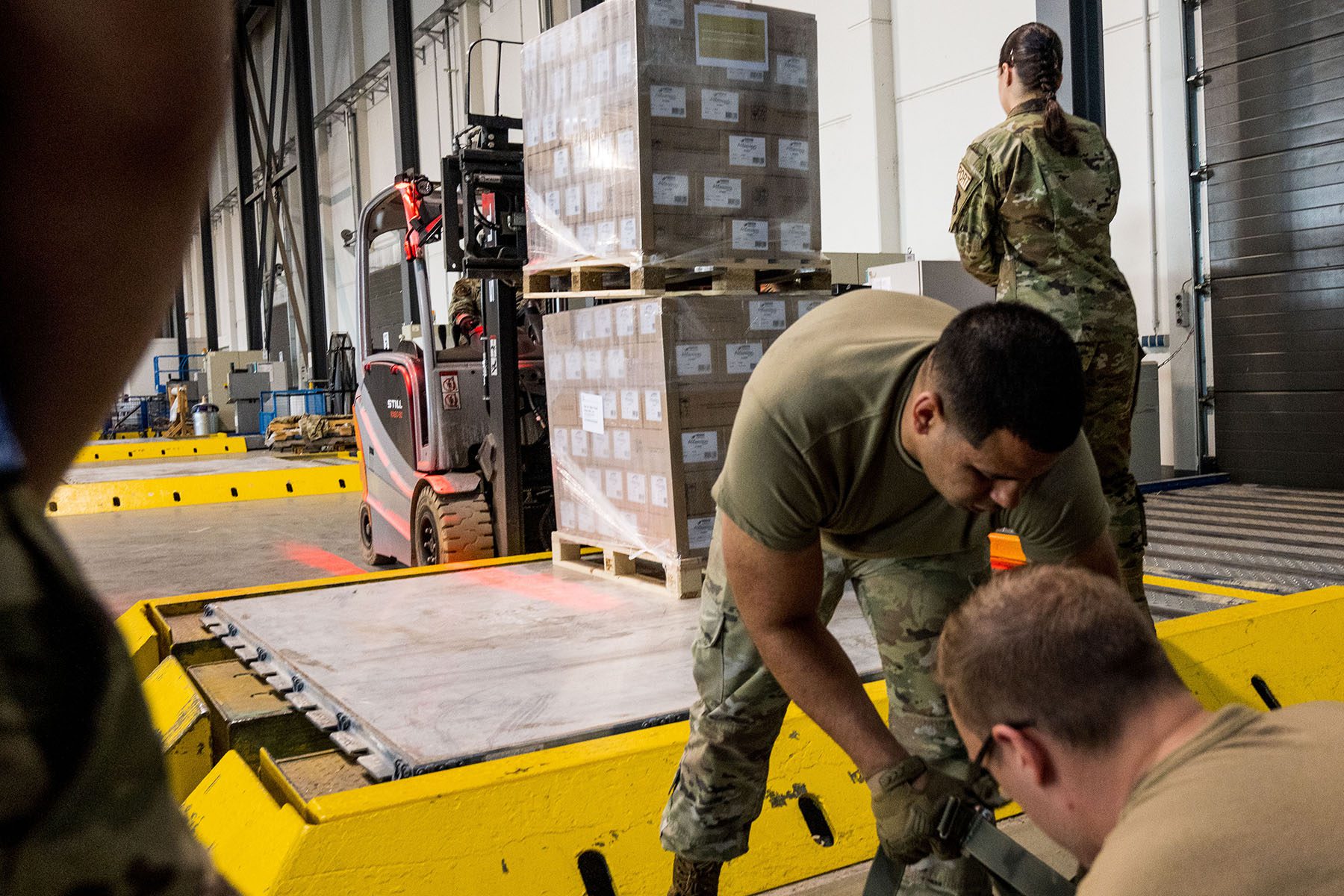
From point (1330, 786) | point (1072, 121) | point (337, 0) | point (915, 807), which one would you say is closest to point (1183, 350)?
point (1072, 121)

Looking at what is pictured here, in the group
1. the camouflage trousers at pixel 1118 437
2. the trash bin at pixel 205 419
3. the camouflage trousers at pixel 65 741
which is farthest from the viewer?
the trash bin at pixel 205 419

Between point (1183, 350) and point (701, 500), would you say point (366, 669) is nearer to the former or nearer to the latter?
point (701, 500)

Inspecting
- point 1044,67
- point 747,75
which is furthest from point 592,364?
point 1044,67

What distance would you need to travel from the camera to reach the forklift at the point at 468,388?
5543mm

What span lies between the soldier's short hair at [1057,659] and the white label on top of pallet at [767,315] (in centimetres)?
321

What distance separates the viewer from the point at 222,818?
2.71 metres

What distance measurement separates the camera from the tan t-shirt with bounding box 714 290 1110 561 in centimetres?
199

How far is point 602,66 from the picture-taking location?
14.8ft

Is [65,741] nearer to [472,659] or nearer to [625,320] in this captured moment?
[472,659]

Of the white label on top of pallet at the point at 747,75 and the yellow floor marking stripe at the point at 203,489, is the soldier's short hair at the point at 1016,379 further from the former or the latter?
the yellow floor marking stripe at the point at 203,489

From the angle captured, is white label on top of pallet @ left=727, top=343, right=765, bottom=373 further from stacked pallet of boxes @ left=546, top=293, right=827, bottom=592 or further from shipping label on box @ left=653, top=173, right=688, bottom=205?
shipping label on box @ left=653, top=173, right=688, bottom=205

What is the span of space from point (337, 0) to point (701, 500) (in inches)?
774

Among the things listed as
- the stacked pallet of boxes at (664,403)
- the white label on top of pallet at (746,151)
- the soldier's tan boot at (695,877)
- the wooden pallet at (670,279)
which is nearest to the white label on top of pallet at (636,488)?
the stacked pallet of boxes at (664,403)

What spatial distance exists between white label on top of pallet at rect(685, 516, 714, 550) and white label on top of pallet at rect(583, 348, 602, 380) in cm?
75
